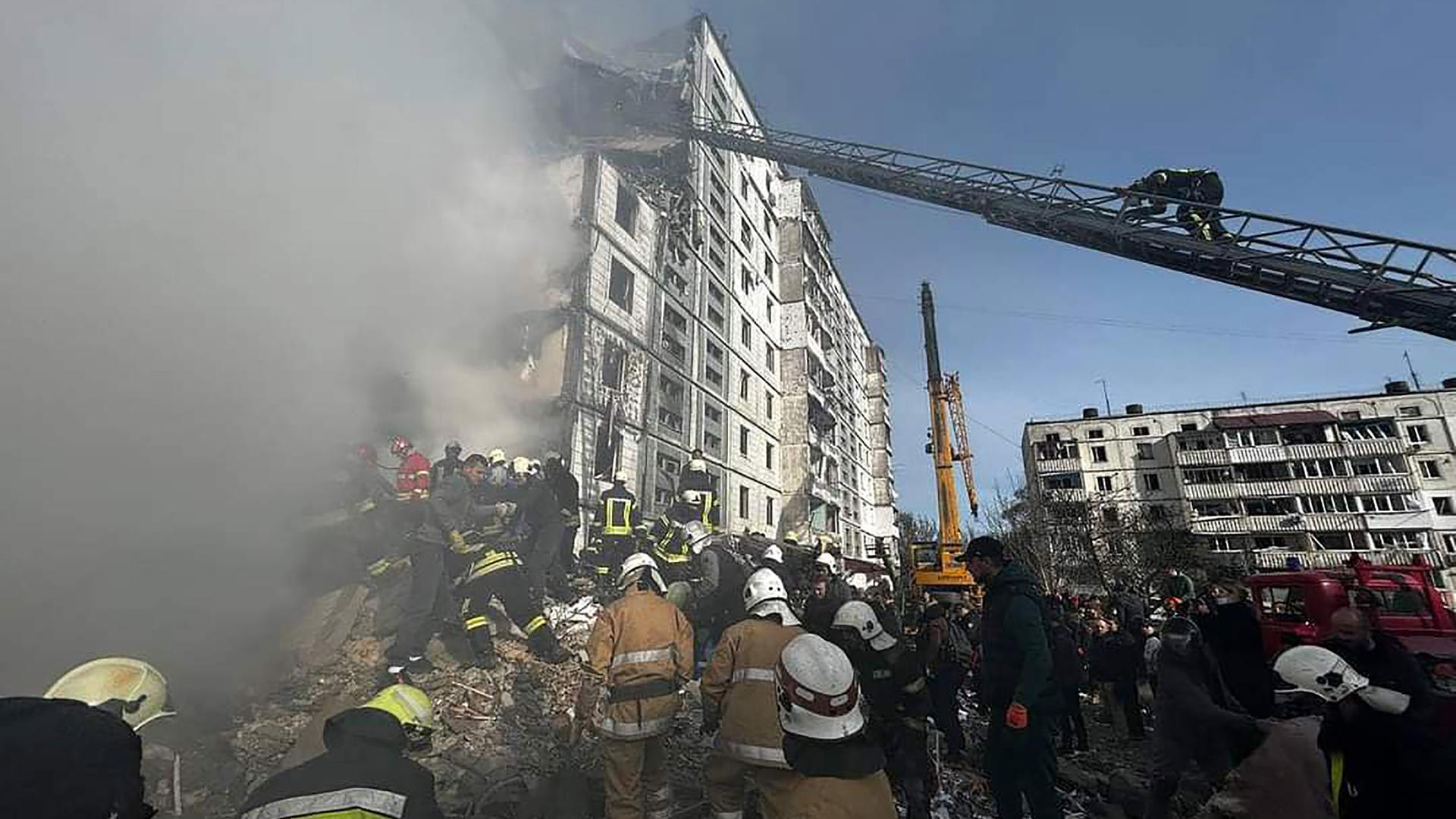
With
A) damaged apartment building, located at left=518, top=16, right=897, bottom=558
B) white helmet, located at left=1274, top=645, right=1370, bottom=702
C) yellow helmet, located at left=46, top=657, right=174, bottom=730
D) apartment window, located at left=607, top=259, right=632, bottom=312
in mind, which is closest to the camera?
white helmet, located at left=1274, top=645, right=1370, bottom=702

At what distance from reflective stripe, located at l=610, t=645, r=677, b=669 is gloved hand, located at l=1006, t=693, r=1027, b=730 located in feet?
6.97

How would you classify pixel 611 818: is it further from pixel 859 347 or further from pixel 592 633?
pixel 859 347

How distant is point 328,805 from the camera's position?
1.97 meters

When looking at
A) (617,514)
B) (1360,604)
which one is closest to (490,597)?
(617,514)

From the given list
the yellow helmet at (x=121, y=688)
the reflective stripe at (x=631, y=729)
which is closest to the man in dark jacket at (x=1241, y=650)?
the reflective stripe at (x=631, y=729)

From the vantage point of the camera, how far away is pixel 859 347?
46.9 m

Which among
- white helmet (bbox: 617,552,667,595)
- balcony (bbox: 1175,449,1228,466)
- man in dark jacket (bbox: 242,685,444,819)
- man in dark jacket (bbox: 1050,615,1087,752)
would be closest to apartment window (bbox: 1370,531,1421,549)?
balcony (bbox: 1175,449,1228,466)

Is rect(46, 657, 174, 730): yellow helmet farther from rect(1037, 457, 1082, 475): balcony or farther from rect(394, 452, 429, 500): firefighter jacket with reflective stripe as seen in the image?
rect(1037, 457, 1082, 475): balcony

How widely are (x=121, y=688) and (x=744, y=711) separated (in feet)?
10.6

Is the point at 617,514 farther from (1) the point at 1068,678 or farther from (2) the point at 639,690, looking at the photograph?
(1) the point at 1068,678

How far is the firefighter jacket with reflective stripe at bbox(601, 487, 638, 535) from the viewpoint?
8.98 metres

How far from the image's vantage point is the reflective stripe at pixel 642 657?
400 centimetres

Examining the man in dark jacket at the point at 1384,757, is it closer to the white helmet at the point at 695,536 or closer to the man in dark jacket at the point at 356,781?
the man in dark jacket at the point at 356,781

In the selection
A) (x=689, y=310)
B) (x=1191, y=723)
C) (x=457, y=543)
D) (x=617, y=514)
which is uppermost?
(x=689, y=310)
